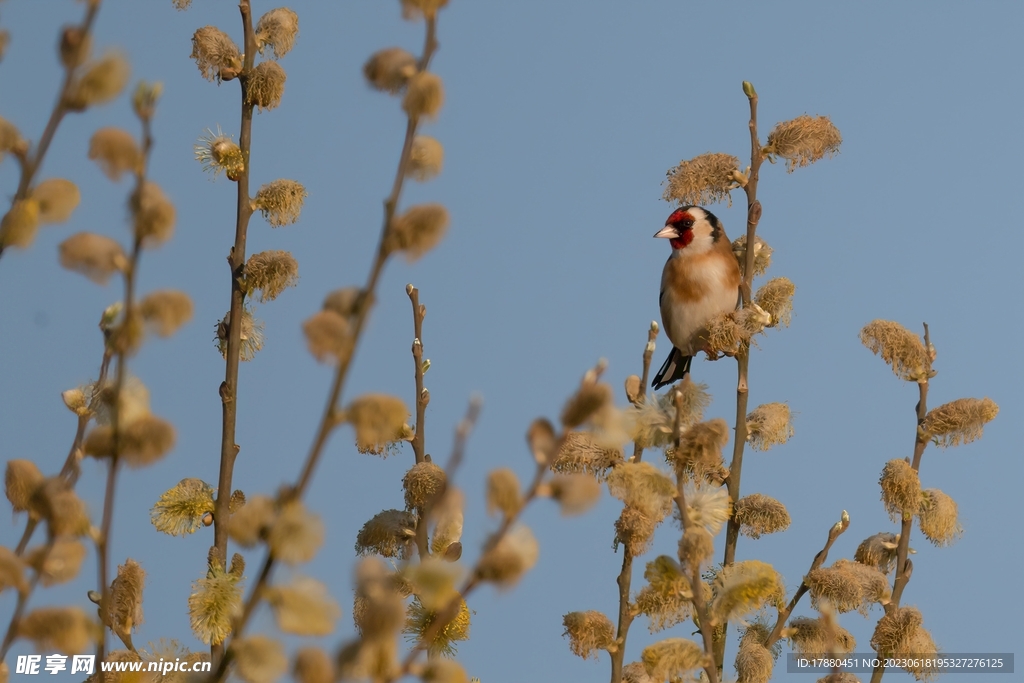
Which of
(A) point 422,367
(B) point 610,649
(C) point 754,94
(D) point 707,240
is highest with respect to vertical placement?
(D) point 707,240

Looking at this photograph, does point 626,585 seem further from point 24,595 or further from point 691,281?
point 691,281

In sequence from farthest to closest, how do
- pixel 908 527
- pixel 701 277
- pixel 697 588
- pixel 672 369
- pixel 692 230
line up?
pixel 692 230
pixel 672 369
pixel 701 277
pixel 908 527
pixel 697 588

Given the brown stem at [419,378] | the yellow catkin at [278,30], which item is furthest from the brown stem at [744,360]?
the yellow catkin at [278,30]

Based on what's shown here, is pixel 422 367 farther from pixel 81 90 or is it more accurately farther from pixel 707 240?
pixel 707 240

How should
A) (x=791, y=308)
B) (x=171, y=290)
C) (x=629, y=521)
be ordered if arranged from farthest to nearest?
(x=791, y=308) → (x=629, y=521) → (x=171, y=290)

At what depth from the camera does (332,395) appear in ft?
2.97

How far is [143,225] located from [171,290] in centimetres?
7

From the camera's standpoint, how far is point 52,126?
1.09m

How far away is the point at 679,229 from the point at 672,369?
1.95 feet

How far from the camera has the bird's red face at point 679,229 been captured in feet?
15.4

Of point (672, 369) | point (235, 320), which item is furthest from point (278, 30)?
point (672, 369)

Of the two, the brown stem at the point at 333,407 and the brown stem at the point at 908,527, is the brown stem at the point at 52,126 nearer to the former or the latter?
the brown stem at the point at 333,407

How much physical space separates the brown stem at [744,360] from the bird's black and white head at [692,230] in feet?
6.09

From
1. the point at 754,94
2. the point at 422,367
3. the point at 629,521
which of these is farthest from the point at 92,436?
the point at 754,94
